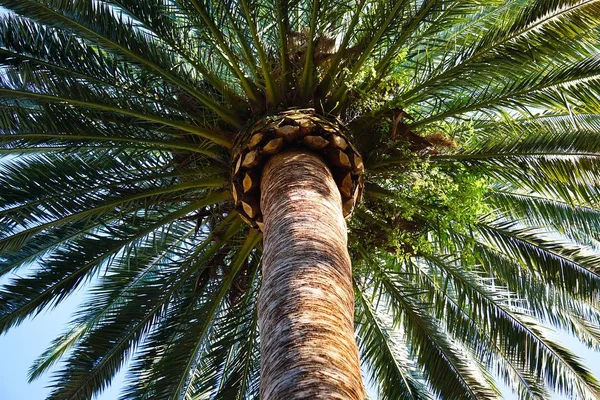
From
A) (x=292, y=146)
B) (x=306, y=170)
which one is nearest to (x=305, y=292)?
(x=306, y=170)

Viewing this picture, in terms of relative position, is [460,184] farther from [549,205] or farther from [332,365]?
[332,365]

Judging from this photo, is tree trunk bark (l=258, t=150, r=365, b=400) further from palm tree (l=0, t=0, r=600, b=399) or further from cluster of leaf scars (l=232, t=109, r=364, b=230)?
cluster of leaf scars (l=232, t=109, r=364, b=230)

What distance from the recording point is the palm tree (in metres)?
6.57

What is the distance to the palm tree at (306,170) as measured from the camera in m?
6.57

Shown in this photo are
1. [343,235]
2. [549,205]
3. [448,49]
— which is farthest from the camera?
[549,205]

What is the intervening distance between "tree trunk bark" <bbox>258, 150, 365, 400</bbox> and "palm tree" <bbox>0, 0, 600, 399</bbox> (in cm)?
7

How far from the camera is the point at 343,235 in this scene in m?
5.04

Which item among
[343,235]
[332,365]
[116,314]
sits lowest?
[332,365]

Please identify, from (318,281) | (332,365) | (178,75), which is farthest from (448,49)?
(332,365)

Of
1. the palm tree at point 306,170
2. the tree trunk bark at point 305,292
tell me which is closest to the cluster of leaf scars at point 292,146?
the palm tree at point 306,170

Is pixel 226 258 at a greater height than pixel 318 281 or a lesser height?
greater

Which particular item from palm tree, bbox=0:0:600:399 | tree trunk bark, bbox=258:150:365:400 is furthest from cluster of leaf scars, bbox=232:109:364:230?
tree trunk bark, bbox=258:150:365:400

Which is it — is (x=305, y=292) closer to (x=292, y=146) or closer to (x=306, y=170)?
(x=306, y=170)

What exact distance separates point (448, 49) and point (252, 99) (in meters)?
2.26
